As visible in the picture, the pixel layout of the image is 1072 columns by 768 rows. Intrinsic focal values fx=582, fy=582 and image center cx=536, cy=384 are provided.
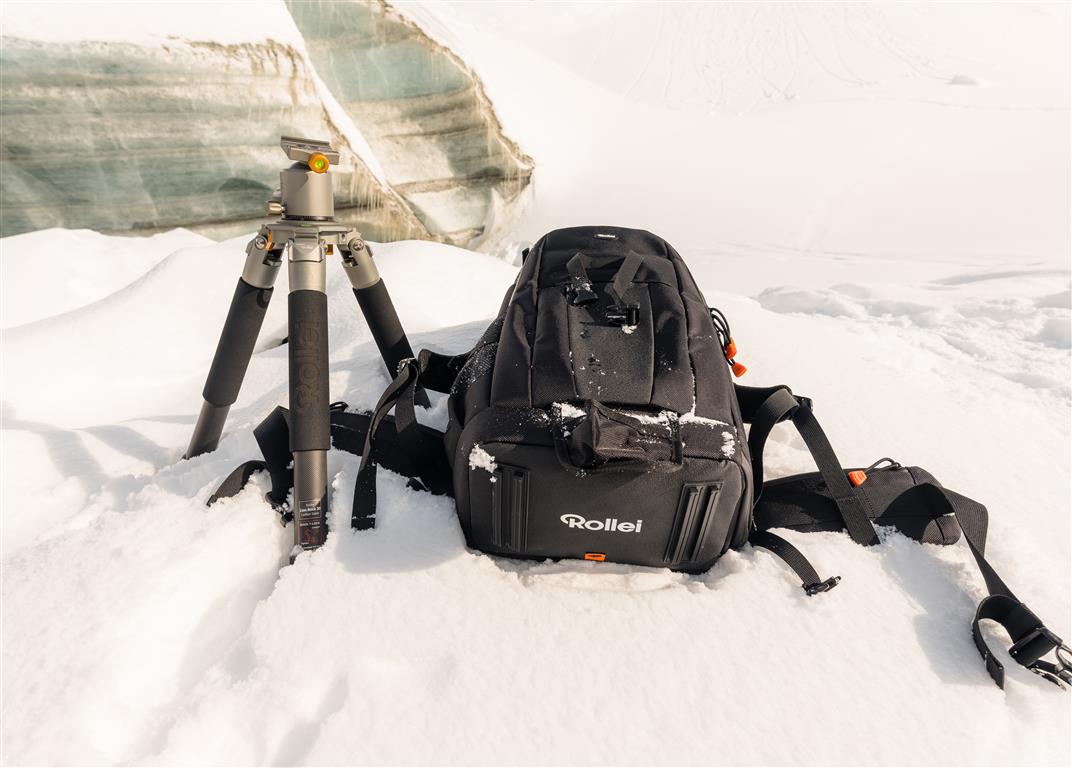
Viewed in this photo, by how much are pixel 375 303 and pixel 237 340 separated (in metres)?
0.41

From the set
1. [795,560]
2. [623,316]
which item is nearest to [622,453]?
[623,316]

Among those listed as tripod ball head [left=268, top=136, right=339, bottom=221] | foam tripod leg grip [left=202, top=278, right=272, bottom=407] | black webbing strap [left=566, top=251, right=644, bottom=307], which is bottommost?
foam tripod leg grip [left=202, top=278, right=272, bottom=407]

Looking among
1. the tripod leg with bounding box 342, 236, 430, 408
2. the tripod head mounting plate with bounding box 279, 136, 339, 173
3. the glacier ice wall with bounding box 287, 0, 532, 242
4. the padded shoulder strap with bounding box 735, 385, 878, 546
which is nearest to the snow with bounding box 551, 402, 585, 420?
the padded shoulder strap with bounding box 735, 385, 878, 546

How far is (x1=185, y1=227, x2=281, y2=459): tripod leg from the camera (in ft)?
5.19

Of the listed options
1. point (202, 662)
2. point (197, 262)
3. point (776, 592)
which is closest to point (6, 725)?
point (202, 662)

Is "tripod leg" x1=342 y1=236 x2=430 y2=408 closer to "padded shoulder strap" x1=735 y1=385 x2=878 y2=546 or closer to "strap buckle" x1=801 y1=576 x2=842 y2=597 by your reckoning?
"padded shoulder strap" x1=735 y1=385 x2=878 y2=546

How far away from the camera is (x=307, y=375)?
55.8 inches

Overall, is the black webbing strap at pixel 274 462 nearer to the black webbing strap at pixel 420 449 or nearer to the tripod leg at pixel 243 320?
the tripod leg at pixel 243 320

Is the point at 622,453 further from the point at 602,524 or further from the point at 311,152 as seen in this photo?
the point at 311,152

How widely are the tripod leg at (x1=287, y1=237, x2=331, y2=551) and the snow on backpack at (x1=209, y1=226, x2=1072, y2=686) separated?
135mm

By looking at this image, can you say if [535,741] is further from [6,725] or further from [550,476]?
[6,725]

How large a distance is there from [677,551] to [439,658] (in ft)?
2.00

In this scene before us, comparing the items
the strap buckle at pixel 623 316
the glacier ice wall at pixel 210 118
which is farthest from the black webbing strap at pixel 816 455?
the glacier ice wall at pixel 210 118

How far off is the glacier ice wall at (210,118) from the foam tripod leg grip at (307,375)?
173 inches
